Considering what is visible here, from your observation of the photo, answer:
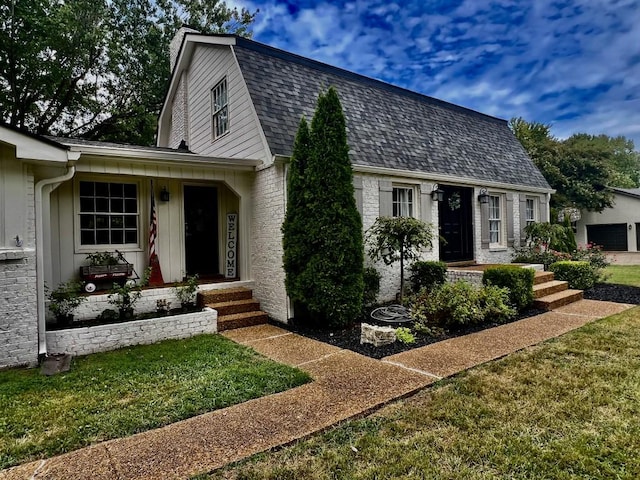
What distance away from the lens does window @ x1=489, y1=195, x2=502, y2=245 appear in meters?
10.5

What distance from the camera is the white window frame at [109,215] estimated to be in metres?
6.32

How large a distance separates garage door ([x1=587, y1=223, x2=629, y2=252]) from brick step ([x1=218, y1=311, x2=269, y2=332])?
944 inches

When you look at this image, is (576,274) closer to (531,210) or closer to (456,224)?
(456,224)

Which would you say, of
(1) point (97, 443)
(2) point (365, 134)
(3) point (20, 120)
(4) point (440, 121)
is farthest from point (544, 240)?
(3) point (20, 120)

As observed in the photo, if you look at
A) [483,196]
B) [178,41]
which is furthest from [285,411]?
[178,41]

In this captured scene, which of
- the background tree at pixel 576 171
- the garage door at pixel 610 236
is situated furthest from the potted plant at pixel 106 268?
the garage door at pixel 610 236

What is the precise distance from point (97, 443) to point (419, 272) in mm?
6594

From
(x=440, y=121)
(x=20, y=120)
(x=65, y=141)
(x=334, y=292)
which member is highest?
(x=20, y=120)

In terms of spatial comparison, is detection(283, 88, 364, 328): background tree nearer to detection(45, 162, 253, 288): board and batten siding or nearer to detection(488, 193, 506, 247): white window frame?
detection(45, 162, 253, 288): board and batten siding

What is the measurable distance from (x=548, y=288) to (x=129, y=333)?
7.78 m

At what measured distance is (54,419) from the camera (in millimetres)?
3039

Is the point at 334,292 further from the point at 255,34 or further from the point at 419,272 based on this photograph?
the point at 255,34

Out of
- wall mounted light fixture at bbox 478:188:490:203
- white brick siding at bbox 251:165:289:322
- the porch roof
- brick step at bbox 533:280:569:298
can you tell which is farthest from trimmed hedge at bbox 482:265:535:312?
the porch roof

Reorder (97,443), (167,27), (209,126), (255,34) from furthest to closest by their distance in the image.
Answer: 1. (255,34)
2. (167,27)
3. (209,126)
4. (97,443)
